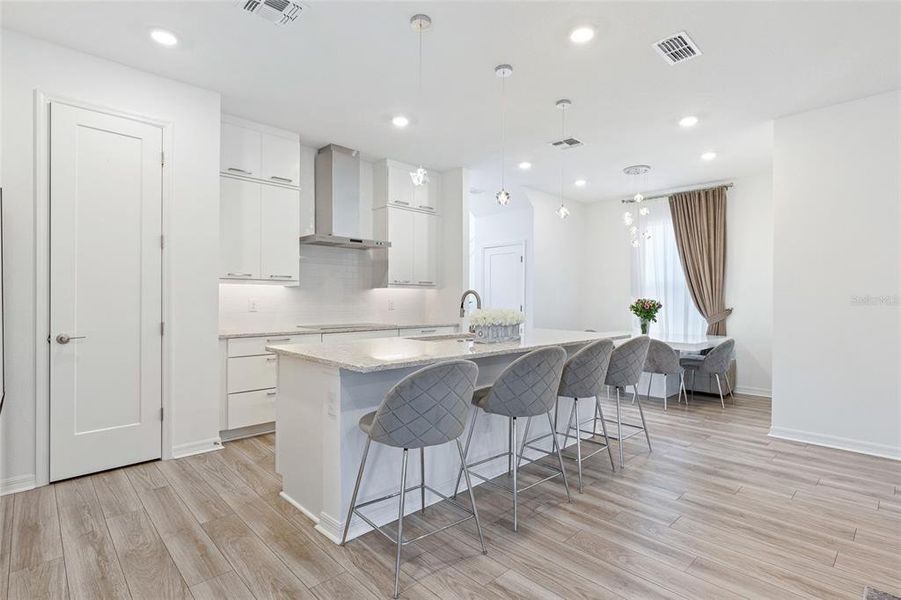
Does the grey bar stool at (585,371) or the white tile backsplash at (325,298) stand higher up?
the white tile backsplash at (325,298)

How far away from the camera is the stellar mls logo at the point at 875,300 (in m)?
3.51

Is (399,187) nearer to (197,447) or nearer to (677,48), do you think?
(677,48)

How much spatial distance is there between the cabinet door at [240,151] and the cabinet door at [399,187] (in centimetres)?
154

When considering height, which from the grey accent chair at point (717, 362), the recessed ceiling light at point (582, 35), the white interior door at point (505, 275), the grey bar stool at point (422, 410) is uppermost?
the recessed ceiling light at point (582, 35)

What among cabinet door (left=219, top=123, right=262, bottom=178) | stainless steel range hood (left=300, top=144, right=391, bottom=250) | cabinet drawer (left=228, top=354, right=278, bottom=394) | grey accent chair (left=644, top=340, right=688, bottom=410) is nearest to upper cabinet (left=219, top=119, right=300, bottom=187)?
cabinet door (left=219, top=123, right=262, bottom=178)

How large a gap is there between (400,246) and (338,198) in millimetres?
919

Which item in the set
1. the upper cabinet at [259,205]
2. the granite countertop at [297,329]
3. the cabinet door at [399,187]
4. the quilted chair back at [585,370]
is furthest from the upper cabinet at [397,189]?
the quilted chair back at [585,370]

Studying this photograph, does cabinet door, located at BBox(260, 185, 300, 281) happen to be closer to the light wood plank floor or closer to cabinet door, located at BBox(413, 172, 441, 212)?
cabinet door, located at BBox(413, 172, 441, 212)

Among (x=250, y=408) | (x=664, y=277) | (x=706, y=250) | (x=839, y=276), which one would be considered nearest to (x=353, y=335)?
(x=250, y=408)

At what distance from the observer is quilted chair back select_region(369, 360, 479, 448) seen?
A: 6.23ft

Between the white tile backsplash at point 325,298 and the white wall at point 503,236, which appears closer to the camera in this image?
the white tile backsplash at point 325,298

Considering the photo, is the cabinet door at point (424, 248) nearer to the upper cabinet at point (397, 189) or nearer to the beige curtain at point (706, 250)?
the upper cabinet at point (397, 189)

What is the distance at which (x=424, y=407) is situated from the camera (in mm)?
1939

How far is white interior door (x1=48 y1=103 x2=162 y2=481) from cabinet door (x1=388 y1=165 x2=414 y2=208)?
2448 mm
